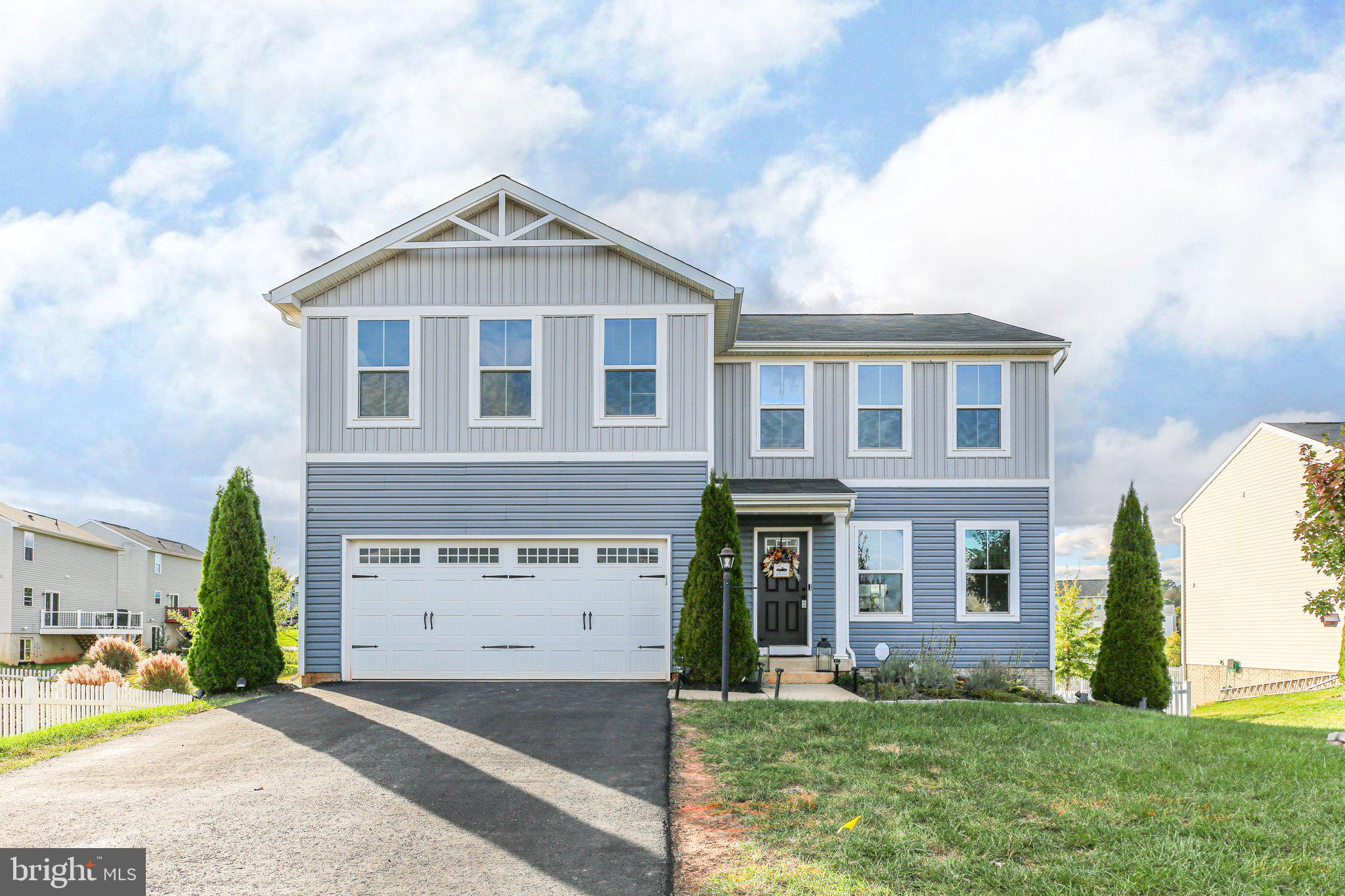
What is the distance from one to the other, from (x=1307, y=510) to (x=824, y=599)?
646cm

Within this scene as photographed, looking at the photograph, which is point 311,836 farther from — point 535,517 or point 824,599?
point 824,599

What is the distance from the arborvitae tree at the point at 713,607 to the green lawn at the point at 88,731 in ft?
19.0

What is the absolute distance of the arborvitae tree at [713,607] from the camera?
12.0 m

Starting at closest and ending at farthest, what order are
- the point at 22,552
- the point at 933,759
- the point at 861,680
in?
1. the point at 933,759
2. the point at 861,680
3. the point at 22,552

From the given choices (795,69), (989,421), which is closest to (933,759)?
(989,421)

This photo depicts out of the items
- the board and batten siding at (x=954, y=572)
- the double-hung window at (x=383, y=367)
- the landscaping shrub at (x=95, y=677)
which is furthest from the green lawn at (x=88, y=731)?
the board and batten siding at (x=954, y=572)

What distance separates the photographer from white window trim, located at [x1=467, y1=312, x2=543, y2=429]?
1346 cm

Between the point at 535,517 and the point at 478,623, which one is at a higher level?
the point at 535,517

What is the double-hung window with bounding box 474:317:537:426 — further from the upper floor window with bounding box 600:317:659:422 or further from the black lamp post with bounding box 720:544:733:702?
the black lamp post with bounding box 720:544:733:702

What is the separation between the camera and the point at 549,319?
1354 cm

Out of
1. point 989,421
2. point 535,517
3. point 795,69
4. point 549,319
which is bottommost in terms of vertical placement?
point 535,517

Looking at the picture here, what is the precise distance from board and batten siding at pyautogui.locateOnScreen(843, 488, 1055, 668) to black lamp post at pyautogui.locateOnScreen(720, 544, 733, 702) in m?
3.57

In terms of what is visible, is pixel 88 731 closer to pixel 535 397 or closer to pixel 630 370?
pixel 535 397

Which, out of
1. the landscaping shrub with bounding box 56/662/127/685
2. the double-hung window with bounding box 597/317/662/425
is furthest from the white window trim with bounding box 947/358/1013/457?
the landscaping shrub with bounding box 56/662/127/685
